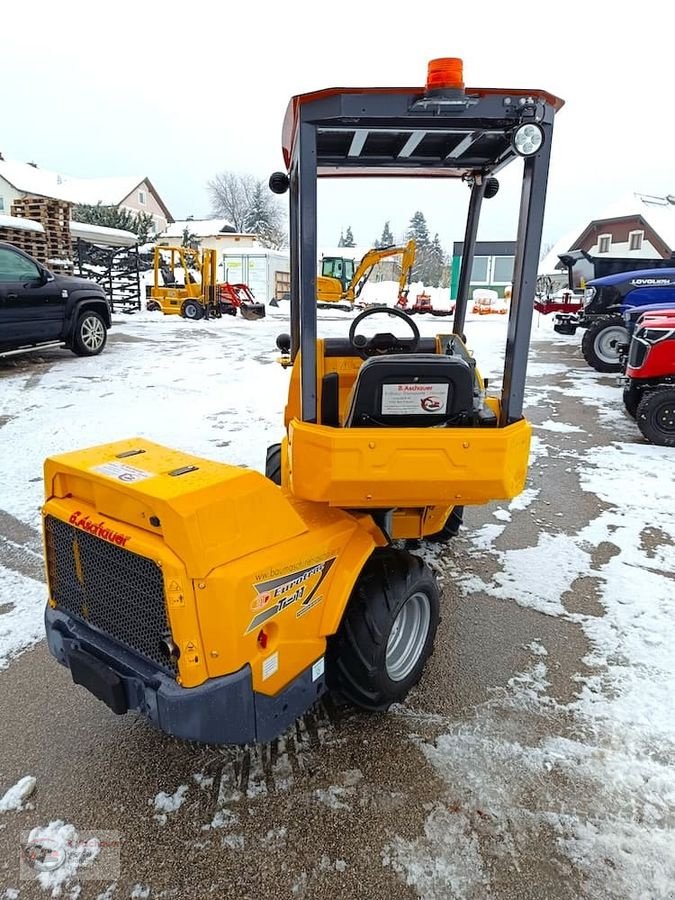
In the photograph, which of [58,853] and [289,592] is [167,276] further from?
[58,853]

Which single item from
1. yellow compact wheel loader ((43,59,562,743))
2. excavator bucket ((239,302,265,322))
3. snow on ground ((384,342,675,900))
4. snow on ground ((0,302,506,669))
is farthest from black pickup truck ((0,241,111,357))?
excavator bucket ((239,302,265,322))

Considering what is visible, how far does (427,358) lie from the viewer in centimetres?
229

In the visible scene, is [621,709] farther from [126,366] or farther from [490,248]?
[126,366]

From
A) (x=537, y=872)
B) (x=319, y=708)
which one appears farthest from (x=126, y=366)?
(x=537, y=872)

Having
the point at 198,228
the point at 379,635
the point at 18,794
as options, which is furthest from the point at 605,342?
the point at 198,228

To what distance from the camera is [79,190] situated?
148 ft

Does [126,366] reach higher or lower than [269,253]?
lower

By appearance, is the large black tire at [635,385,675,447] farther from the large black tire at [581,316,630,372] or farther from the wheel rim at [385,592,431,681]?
the large black tire at [581,316,630,372]

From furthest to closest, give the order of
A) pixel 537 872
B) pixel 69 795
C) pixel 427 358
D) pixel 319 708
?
pixel 319 708, pixel 427 358, pixel 69 795, pixel 537 872

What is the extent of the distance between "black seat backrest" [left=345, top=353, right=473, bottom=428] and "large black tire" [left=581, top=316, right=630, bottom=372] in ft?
31.1

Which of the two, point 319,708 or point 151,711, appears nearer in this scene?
point 151,711

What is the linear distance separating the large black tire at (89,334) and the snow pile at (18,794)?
896 cm

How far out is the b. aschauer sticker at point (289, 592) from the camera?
187 cm

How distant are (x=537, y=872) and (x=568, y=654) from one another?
47.3 inches
